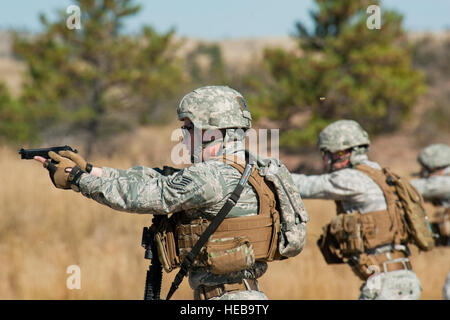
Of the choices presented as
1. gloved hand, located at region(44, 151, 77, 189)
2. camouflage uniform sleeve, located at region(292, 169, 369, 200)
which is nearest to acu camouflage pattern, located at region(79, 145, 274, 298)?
gloved hand, located at region(44, 151, 77, 189)

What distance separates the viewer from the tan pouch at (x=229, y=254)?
3.12m

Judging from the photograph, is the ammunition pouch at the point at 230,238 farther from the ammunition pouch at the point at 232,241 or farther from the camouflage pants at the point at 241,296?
the camouflage pants at the point at 241,296

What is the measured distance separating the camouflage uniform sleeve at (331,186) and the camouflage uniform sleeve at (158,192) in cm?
148

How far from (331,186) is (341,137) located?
0.49 metres

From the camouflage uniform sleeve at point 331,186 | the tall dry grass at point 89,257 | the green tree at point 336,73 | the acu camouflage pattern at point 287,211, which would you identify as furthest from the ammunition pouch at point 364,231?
the green tree at point 336,73

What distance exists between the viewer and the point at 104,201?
3.06 metres

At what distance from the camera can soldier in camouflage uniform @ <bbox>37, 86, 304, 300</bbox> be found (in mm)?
3035

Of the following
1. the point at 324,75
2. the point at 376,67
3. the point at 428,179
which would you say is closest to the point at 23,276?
the point at 428,179

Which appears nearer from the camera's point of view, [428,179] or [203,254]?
[203,254]

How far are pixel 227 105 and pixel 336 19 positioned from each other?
15.5 meters

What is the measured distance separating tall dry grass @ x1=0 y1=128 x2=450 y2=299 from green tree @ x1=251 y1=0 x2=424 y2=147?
8.43 meters

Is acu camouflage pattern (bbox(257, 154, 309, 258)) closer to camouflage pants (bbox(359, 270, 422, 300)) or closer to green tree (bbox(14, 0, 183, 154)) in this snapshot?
camouflage pants (bbox(359, 270, 422, 300))

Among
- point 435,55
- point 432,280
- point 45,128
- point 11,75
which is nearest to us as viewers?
point 432,280

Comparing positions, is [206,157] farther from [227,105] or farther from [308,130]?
[308,130]
